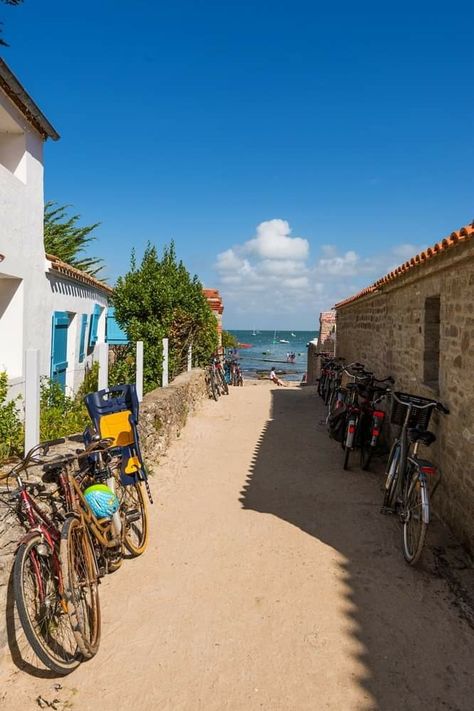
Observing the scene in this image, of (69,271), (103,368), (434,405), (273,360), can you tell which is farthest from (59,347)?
(273,360)

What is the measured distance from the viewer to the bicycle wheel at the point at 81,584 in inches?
105

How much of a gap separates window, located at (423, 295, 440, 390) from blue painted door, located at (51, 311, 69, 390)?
5.28 m

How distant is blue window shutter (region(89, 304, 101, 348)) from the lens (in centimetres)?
1055

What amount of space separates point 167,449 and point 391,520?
146 inches

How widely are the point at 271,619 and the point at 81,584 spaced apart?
1285 millimetres

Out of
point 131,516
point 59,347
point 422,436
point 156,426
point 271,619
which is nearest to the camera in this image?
point 271,619

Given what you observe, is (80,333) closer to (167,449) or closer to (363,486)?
(167,449)

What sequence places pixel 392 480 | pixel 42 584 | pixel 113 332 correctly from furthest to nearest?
pixel 113 332 → pixel 392 480 → pixel 42 584

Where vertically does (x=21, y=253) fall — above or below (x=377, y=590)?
above

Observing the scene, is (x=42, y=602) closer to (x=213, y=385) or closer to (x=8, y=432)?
(x=8, y=432)

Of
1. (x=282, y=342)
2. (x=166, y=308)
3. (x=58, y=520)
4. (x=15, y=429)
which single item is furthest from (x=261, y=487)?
(x=282, y=342)

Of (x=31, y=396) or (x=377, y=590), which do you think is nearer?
(x=377, y=590)

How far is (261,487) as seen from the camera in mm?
5953

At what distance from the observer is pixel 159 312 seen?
39.0ft
